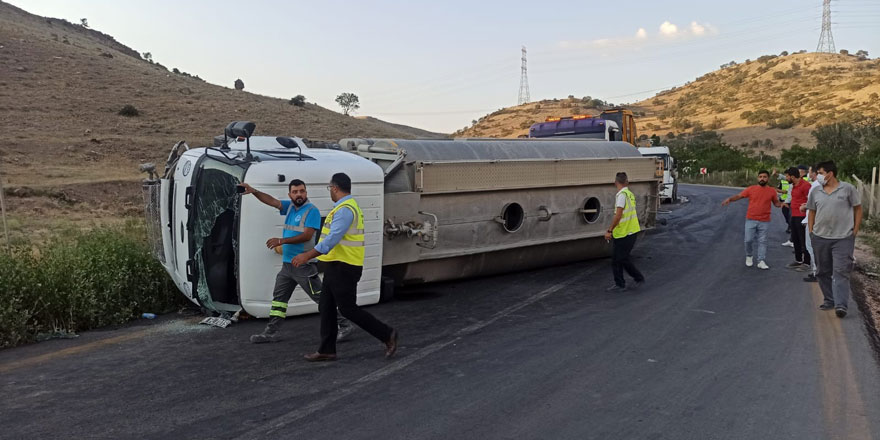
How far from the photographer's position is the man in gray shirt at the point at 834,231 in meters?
7.39

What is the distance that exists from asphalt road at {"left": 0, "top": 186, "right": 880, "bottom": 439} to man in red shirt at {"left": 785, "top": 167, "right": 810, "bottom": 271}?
2.90 meters

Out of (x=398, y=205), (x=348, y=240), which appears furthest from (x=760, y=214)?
(x=348, y=240)

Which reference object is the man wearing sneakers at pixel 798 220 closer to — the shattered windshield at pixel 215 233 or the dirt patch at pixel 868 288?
the dirt patch at pixel 868 288

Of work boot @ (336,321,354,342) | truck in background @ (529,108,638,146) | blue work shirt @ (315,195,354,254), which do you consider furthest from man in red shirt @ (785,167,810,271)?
blue work shirt @ (315,195,354,254)

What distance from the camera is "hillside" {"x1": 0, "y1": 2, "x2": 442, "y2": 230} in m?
23.5

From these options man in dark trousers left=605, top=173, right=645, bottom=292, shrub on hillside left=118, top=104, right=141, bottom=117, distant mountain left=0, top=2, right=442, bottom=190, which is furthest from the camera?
shrub on hillside left=118, top=104, right=141, bottom=117

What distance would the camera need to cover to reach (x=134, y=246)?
27.7ft

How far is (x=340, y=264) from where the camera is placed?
5.56 metres

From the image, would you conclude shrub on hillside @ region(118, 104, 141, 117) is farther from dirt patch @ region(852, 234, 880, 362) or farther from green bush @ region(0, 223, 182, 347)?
dirt patch @ region(852, 234, 880, 362)

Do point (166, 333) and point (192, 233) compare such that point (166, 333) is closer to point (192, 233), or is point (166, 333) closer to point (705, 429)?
point (192, 233)

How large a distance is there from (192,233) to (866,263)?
10.6 metres

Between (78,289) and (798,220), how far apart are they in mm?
10414

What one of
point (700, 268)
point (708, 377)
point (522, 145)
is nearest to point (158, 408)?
point (708, 377)

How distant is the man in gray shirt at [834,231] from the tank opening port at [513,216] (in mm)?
3674
